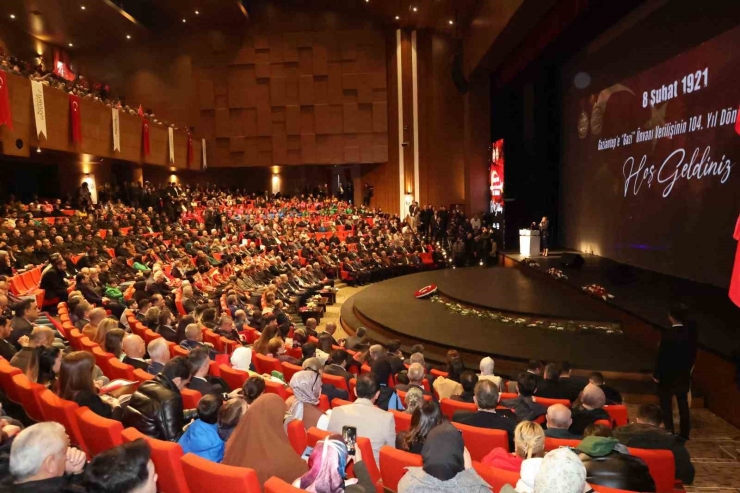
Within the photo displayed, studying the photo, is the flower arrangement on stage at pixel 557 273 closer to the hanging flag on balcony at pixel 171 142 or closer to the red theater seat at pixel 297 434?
the red theater seat at pixel 297 434

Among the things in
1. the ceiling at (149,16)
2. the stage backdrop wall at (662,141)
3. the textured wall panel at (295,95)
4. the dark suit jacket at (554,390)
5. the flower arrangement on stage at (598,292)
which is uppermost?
the ceiling at (149,16)

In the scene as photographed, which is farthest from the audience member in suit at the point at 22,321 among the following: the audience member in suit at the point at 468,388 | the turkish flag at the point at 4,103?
the turkish flag at the point at 4,103

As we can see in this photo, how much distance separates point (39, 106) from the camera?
39.6ft

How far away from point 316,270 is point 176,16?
14.0 metres

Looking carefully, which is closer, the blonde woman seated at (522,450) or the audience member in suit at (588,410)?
the blonde woman seated at (522,450)

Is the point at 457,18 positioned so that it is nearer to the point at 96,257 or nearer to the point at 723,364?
the point at 96,257

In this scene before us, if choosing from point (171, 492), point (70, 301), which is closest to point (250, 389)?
point (171, 492)

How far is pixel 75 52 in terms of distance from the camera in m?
22.1

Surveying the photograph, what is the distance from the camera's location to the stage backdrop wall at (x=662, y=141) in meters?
7.84

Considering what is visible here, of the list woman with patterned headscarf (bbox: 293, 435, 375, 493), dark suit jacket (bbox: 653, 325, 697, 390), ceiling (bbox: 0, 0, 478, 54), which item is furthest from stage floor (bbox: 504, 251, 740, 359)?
ceiling (bbox: 0, 0, 478, 54)

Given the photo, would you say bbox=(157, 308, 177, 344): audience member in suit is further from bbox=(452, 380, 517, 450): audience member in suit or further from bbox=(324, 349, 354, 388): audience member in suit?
bbox=(452, 380, 517, 450): audience member in suit

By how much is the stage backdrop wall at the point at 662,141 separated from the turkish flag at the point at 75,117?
1196 centimetres

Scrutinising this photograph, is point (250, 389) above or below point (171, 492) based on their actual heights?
above

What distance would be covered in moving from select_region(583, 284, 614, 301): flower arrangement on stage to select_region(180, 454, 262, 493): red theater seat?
255 inches
